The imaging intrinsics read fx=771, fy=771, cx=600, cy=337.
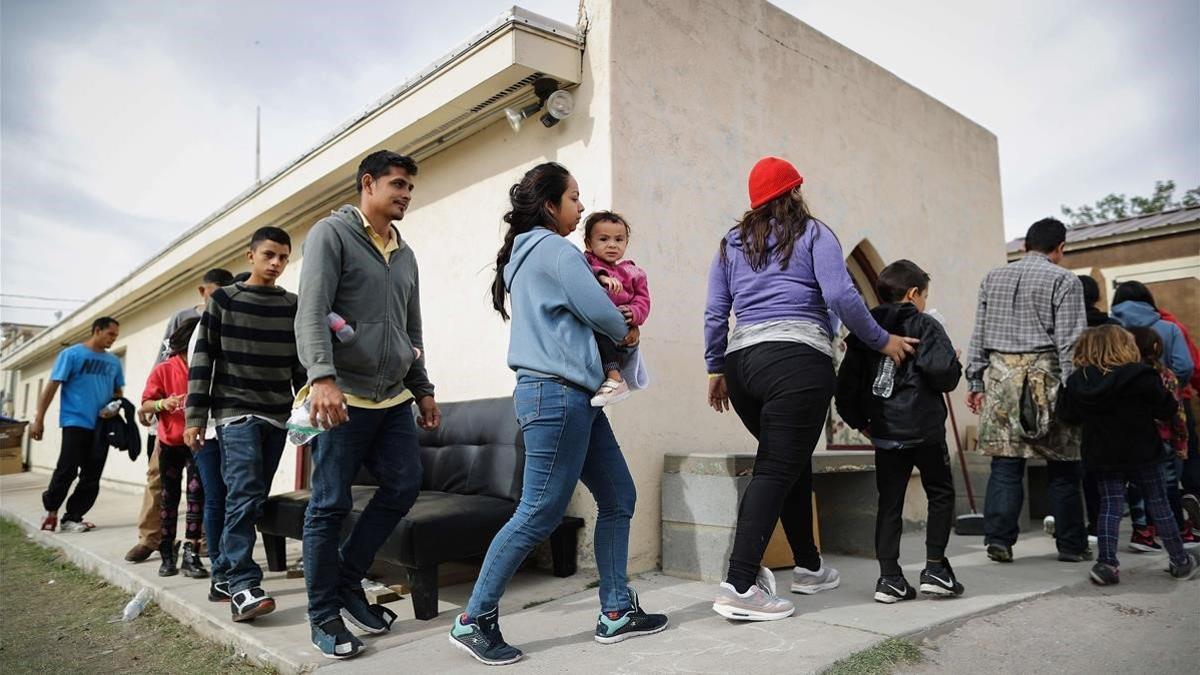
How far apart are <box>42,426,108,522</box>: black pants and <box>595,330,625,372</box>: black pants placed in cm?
570

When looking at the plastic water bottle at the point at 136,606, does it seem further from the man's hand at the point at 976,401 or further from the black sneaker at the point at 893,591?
the man's hand at the point at 976,401

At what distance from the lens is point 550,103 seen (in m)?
4.67

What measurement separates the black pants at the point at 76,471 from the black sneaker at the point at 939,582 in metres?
6.54

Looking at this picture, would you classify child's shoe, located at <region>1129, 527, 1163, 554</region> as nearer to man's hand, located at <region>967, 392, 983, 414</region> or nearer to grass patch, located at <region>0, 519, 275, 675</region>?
man's hand, located at <region>967, 392, 983, 414</region>

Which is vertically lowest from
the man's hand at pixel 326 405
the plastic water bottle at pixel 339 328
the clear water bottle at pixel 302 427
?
the clear water bottle at pixel 302 427

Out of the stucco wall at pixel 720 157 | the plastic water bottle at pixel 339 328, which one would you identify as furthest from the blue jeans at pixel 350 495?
the stucco wall at pixel 720 157

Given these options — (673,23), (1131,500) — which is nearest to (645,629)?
(673,23)

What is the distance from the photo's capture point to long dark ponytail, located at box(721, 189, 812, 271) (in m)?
3.24

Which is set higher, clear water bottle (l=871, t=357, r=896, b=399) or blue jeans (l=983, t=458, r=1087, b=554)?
clear water bottle (l=871, t=357, r=896, b=399)

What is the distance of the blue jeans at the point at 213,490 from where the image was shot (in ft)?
12.9

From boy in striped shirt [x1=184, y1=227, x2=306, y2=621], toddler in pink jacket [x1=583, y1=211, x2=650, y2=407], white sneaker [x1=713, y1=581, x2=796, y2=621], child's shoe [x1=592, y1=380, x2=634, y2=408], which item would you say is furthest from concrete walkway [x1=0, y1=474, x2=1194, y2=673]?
toddler in pink jacket [x1=583, y1=211, x2=650, y2=407]

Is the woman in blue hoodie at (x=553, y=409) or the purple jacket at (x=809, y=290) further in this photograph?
the purple jacket at (x=809, y=290)

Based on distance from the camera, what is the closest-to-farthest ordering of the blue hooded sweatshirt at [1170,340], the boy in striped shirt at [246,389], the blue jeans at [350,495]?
the blue jeans at [350,495] < the boy in striped shirt at [246,389] < the blue hooded sweatshirt at [1170,340]

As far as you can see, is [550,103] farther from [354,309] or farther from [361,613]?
[361,613]
